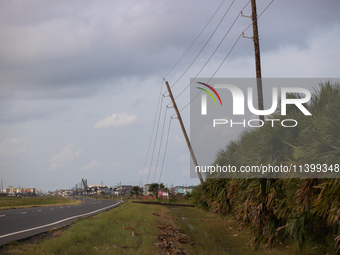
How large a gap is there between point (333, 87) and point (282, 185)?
3.93m

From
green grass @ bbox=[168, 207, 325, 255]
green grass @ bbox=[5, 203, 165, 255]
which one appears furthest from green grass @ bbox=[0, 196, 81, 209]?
green grass @ bbox=[5, 203, 165, 255]

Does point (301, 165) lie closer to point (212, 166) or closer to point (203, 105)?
point (203, 105)

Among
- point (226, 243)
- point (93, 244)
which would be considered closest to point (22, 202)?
point (226, 243)

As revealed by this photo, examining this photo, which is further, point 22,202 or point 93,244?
point 22,202

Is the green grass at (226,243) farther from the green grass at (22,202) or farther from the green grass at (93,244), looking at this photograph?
the green grass at (22,202)

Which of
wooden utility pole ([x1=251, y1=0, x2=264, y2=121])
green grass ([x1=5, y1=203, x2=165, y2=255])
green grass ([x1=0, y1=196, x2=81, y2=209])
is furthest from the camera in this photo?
green grass ([x1=0, y1=196, x2=81, y2=209])

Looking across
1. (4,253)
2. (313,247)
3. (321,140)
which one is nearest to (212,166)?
(313,247)

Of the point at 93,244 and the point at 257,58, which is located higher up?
the point at 257,58

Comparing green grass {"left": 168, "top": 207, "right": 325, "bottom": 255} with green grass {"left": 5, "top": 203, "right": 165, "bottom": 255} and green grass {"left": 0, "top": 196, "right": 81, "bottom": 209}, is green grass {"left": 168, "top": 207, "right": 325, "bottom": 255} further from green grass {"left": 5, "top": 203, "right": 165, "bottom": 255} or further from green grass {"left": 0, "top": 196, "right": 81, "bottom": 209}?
green grass {"left": 0, "top": 196, "right": 81, "bottom": 209}

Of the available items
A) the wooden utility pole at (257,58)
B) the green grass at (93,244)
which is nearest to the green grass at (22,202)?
the green grass at (93,244)

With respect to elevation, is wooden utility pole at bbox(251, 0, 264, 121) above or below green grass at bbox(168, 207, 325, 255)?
above

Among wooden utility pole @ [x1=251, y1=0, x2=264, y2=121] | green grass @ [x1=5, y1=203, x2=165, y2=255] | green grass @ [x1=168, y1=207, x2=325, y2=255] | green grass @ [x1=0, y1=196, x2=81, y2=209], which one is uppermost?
wooden utility pole @ [x1=251, y1=0, x2=264, y2=121]

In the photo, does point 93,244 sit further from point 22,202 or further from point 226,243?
point 22,202

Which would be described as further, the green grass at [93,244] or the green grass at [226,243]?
the green grass at [226,243]
